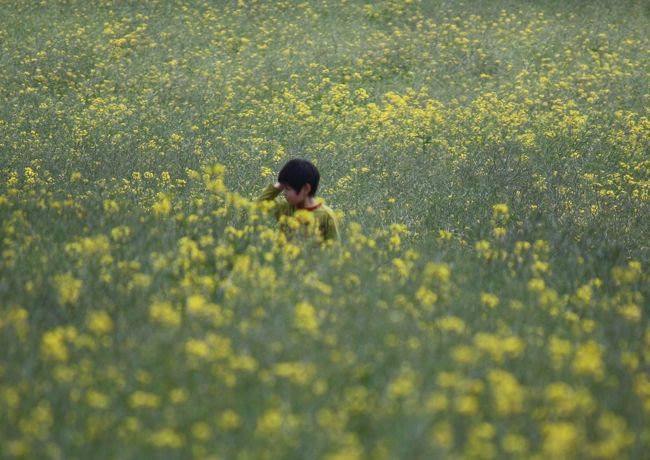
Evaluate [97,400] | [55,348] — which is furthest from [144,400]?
[55,348]

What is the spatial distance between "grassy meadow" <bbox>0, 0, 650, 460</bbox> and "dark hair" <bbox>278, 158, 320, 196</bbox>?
0.34 m

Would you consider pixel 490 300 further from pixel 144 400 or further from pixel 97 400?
pixel 97 400

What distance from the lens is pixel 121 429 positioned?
3129mm

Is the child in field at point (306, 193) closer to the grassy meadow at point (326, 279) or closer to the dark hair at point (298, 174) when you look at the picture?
the dark hair at point (298, 174)

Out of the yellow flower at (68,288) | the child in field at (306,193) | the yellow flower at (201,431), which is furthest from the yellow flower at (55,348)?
the child in field at (306,193)

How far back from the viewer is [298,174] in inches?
233

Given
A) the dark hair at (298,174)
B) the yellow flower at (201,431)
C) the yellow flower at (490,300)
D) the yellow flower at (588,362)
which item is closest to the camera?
the yellow flower at (201,431)

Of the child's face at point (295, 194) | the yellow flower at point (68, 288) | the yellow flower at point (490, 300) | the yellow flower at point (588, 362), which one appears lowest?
the child's face at point (295, 194)

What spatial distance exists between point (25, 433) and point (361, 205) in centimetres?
563

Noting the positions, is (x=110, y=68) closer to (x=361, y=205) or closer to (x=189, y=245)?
(x=361, y=205)

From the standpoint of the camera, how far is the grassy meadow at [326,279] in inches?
124

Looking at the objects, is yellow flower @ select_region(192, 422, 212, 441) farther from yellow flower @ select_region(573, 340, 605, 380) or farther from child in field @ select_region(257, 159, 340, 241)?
child in field @ select_region(257, 159, 340, 241)

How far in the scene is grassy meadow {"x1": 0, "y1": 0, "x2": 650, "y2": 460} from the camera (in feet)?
10.4

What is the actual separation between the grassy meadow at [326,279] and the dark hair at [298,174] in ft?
1.12
